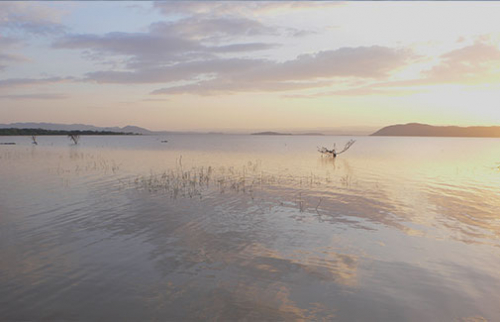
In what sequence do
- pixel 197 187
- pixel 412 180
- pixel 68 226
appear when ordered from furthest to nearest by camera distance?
pixel 412 180 < pixel 197 187 < pixel 68 226

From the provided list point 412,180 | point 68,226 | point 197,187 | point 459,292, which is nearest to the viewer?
point 459,292

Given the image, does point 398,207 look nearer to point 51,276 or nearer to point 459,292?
point 459,292

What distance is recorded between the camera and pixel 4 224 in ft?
45.5

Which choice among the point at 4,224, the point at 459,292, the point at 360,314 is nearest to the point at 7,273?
the point at 4,224

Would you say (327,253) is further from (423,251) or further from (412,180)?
(412,180)

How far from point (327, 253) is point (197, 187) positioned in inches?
576

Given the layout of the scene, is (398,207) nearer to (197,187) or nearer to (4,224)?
(197,187)

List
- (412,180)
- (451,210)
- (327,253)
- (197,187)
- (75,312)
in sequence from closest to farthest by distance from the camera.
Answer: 1. (75,312)
2. (327,253)
3. (451,210)
4. (197,187)
5. (412,180)

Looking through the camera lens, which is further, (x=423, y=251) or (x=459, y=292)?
(x=423, y=251)

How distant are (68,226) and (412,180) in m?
29.7

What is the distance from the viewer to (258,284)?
8.95 m

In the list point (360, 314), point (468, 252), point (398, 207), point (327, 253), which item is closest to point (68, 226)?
point (327, 253)

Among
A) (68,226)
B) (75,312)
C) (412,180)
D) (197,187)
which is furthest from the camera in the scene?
(412,180)

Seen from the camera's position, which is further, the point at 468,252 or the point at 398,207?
the point at 398,207
